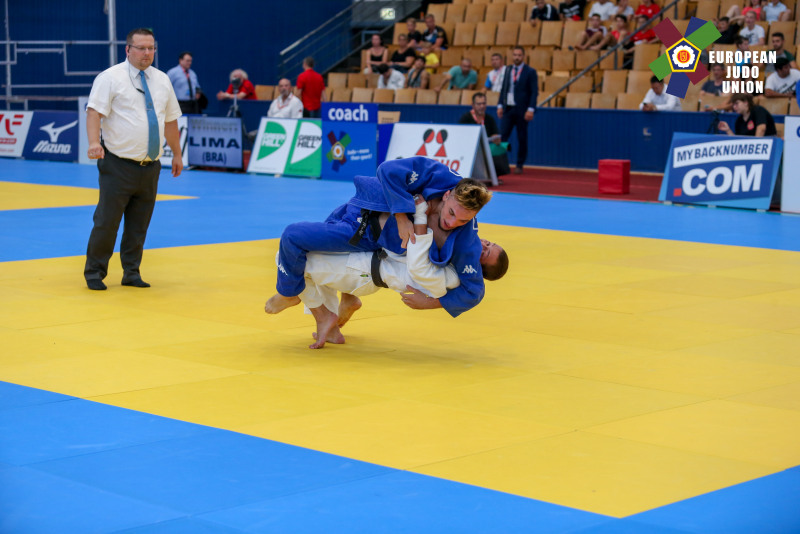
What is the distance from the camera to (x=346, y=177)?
21141 mm

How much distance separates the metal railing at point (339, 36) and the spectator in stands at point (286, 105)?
1038 cm

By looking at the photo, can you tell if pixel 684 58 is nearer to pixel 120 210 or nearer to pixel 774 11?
pixel 774 11

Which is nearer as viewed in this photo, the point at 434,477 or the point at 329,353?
the point at 434,477

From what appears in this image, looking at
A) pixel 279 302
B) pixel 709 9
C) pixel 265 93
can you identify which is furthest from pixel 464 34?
pixel 279 302

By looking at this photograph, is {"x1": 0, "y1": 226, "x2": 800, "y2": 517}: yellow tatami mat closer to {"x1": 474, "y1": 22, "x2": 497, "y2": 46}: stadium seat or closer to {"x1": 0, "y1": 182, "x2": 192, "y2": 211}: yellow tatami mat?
{"x1": 0, "y1": 182, "x2": 192, "y2": 211}: yellow tatami mat

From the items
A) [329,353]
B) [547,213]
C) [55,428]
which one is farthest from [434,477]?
[547,213]

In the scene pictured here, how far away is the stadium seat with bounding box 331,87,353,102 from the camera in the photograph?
2878 centimetres

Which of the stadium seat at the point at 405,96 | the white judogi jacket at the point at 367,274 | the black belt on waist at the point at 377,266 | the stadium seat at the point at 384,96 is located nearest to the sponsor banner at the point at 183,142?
the stadium seat at the point at 384,96

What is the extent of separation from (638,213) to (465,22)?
1391cm

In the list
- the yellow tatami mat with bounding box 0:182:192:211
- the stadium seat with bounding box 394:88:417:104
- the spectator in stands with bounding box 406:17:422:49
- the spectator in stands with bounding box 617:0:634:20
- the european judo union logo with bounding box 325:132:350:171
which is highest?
the spectator in stands with bounding box 617:0:634:20

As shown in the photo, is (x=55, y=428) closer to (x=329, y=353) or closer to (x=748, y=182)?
(x=329, y=353)

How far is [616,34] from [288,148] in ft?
27.9

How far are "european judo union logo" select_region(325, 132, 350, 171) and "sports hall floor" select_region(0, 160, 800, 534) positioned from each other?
942 cm

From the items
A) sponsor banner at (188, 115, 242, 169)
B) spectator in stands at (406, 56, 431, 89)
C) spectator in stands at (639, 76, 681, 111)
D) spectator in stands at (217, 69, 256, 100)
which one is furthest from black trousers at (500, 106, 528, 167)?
spectator in stands at (217, 69, 256, 100)
